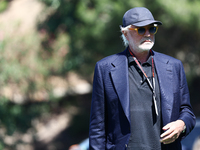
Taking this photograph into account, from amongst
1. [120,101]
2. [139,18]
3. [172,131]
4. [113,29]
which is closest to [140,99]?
[120,101]

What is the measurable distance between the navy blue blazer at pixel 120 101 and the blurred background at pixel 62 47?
442 cm

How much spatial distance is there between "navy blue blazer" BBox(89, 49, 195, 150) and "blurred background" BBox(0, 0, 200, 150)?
4.42 m

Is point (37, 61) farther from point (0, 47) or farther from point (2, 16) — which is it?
point (2, 16)

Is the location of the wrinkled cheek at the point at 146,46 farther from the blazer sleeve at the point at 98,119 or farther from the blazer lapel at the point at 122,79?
the blazer sleeve at the point at 98,119

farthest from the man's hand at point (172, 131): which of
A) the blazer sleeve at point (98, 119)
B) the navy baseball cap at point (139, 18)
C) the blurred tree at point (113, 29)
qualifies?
the blurred tree at point (113, 29)

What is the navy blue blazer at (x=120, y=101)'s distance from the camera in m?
1.82

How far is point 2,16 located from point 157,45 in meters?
14.7

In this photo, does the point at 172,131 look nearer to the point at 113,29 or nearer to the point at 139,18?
the point at 139,18

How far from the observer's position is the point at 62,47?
950 centimetres

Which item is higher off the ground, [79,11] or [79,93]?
[79,11]

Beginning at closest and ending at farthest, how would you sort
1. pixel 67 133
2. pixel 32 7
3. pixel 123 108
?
1. pixel 123 108
2. pixel 67 133
3. pixel 32 7

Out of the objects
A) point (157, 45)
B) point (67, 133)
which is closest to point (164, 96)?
point (157, 45)

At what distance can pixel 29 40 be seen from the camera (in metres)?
8.34

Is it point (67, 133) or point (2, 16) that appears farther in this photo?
point (2, 16)
